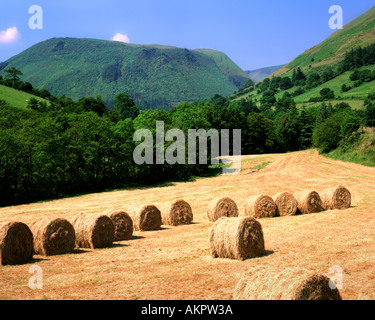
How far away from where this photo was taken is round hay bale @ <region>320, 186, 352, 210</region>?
21875 millimetres

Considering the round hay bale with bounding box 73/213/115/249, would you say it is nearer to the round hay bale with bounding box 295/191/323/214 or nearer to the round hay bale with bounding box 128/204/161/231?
the round hay bale with bounding box 128/204/161/231

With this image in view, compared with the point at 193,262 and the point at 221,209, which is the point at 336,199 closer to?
the point at 221,209

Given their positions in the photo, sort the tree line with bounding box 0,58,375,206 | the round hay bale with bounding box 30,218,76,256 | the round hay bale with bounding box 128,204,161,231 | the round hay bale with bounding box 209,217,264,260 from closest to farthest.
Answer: the round hay bale with bounding box 209,217,264,260
the round hay bale with bounding box 30,218,76,256
the round hay bale with bounding box 128,204,161,231
the tree line with bounding box 0,58,375,206

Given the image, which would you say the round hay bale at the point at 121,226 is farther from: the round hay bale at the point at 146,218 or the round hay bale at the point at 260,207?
the round hay bale at the point at 260,207

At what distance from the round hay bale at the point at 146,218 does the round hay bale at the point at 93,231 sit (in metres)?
3.95

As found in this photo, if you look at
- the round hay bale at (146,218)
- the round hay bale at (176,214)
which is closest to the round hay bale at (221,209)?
the round hay bale at (176,214)

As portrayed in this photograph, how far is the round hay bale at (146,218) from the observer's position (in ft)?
63.0

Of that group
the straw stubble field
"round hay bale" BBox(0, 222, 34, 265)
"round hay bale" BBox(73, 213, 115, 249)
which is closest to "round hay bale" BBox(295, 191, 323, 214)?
the straw stubble field

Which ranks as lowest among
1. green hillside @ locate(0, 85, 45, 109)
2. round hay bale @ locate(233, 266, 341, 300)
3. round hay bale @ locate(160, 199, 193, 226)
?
round hay bale @ locate(160, 199, 193, 226)

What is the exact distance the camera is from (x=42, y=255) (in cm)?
1329

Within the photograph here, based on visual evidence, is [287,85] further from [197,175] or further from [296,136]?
[197,175]

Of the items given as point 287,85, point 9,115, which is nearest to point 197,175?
point 9,115

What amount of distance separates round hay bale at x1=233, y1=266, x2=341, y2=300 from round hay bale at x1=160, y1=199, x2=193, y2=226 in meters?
13.3

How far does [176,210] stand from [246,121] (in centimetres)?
6680
